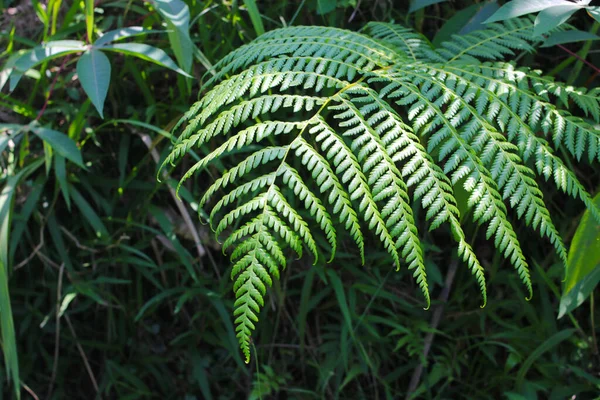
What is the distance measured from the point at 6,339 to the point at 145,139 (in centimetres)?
55

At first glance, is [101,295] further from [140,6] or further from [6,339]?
[140,6]

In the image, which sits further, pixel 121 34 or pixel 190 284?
pixel 190 284

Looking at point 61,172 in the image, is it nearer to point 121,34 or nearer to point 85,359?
point 121,34

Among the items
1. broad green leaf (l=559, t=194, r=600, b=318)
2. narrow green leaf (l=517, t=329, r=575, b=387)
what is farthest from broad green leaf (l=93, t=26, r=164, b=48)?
narrow green leaf (l=517, t=329, r=575, b=387)

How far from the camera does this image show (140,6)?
167cm

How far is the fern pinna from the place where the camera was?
0.87 m

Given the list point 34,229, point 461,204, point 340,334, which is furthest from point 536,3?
point 34,229

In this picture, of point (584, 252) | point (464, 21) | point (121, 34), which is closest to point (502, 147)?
point (584, 252)

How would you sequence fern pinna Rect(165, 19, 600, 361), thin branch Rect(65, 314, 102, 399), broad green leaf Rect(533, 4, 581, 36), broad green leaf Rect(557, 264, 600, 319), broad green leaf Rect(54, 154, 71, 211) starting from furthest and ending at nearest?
1. thin branch Rect(65, 314, 102, 399)
2. broad green leaf Rect(54, 154, 71, 211)
3. broad green leaf Rect(557, 264, 600, 319)
4. broad green leaf Rect(533, 4, 581, 36)
5. fern pinna Rect(165, 19, 600, 361)

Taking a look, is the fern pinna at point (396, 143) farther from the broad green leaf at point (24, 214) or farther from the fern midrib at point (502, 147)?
the broad green leaf at point (24, 214)

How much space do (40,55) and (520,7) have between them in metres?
0.91

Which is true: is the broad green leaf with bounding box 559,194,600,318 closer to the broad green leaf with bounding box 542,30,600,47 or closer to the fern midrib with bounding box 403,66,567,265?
the fern midrib with bounding box 403,66,567,265

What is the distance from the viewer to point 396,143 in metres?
0.93

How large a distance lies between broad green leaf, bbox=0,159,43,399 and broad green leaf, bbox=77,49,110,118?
0.35 metres
